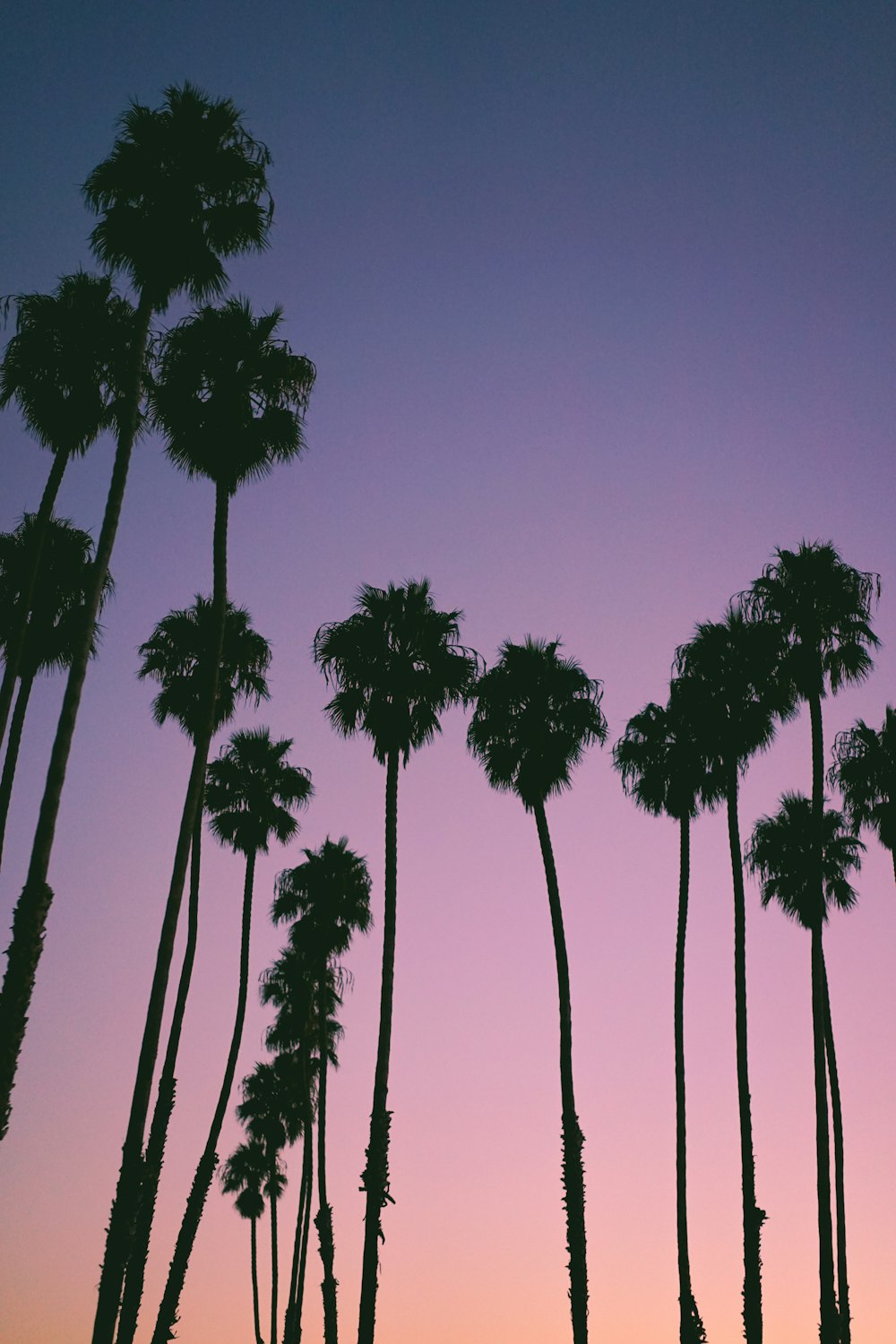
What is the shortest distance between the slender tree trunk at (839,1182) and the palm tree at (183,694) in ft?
58.7

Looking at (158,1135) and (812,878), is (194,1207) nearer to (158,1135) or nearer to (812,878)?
(158,1135)

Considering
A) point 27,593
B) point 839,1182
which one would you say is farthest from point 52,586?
point 839,1182

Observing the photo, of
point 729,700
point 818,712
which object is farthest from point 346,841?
point 818,712

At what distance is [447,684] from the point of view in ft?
93.9

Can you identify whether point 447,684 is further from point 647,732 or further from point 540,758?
point 647,732

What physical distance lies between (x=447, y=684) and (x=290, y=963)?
24.8 m

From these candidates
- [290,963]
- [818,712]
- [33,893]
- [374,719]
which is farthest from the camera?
[290,963]

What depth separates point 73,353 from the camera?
21781 mm

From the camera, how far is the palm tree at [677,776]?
33.2 metres

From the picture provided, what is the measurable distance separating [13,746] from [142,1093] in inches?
381

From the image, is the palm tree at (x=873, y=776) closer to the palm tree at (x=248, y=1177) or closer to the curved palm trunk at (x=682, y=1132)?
the curved palm trunk at (x=682, y=1132)

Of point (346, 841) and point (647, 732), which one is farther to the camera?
point (346, 841)

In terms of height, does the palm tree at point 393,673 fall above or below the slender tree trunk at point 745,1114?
above

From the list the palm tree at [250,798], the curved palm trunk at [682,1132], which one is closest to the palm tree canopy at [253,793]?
the palm tree at [250,798]
